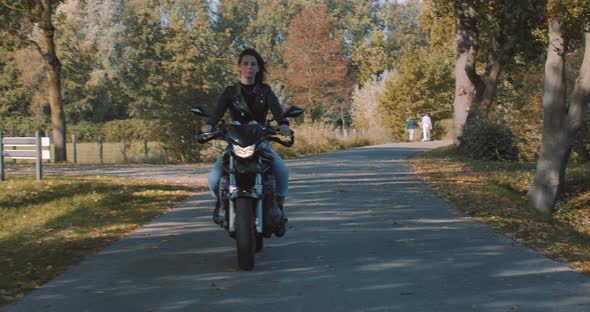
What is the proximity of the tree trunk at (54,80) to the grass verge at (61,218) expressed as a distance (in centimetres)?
1024

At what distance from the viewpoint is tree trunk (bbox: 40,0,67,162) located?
2750cm

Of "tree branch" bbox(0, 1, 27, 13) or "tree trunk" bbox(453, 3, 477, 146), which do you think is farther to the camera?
"tree trunk" bbox(453, 3, 477, 146)

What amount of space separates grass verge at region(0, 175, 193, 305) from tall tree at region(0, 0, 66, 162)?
866 cm

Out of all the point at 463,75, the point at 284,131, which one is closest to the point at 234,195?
the point at 284,131

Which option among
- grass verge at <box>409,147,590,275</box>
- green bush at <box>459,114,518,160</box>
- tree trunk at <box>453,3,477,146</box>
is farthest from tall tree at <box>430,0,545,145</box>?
grass verge at <box>409,147,590,275</box>

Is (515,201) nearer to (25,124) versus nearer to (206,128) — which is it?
(206,128)

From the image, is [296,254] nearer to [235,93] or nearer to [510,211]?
[235,93]

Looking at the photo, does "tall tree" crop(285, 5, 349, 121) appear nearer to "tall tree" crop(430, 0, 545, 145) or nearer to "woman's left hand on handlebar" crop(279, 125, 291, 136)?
"tall tree" crop(430, 0, 545, 145)

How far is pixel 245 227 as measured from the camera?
694 centimetres

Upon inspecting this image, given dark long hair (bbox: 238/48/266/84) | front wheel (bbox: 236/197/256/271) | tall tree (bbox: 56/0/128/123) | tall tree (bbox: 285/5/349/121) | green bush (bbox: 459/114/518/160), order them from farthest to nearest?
tall tree (bbox: 285/5/349/121)
tall tree (bbox: 56/0/128/123)
green bush (bbox: 459/114/518/160)
dark long hair (bbox: 238/48/266/84)
front wheel (bbox: 236/197/256/271)

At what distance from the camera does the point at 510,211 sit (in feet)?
40.9

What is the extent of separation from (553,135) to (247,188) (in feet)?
33.9

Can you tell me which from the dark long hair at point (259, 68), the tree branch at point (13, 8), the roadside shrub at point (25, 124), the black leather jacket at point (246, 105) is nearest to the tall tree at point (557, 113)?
the dark long hair at point (259, 68)

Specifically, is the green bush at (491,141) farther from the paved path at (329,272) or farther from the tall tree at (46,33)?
the paved path at (329,272)
